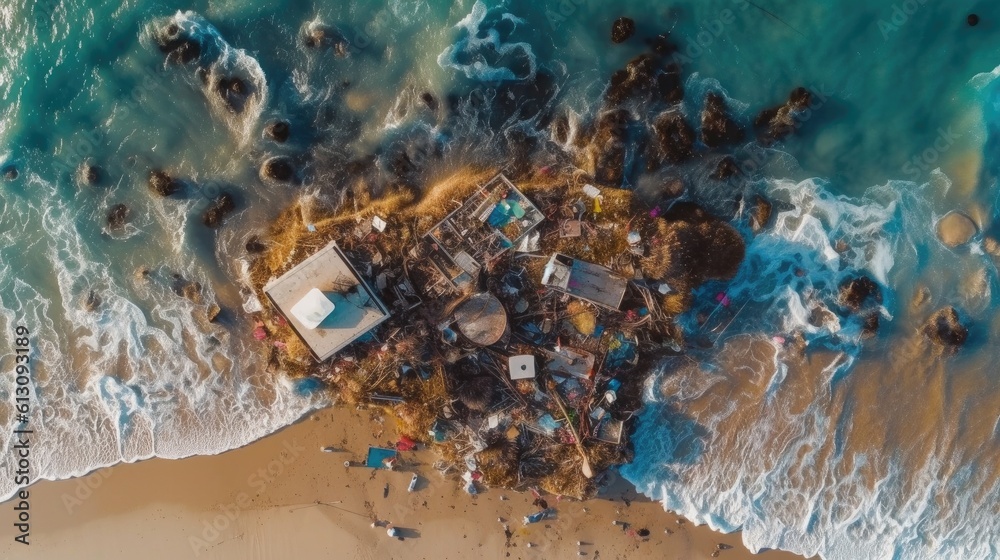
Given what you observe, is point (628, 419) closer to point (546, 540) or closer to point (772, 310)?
point (546, 540)

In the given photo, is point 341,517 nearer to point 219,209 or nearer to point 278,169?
point 219,209

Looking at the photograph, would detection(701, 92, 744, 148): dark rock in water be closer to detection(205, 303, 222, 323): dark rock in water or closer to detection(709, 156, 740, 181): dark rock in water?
detection(709, 156, 740, 181): dark rock in water

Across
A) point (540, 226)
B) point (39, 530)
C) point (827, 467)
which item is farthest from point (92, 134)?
point (827, 467)

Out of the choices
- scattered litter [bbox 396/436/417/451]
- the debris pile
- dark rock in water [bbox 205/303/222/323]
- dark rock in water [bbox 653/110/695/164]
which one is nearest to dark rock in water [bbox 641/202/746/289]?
the debris pile

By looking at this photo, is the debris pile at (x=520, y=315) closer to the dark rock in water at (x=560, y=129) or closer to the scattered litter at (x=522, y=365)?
the scattered litter at (x=522, y=365)

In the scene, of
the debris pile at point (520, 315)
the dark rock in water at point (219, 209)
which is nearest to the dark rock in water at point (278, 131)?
the dark rock in water at point (219, 209)
